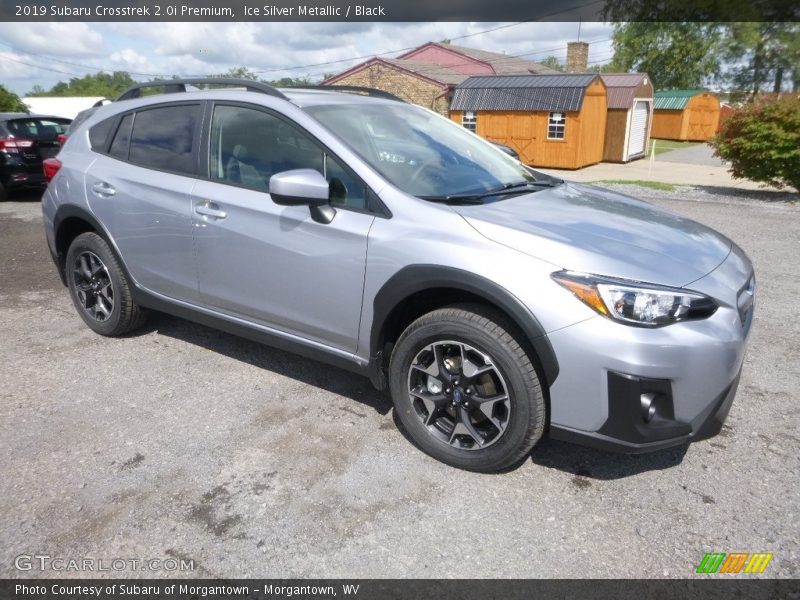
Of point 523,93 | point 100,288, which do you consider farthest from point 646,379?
point 523,93

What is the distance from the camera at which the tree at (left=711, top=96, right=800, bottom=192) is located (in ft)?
39.9

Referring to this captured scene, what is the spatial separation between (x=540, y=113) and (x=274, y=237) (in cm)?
2101

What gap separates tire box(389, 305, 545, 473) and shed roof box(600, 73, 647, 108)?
25.5m

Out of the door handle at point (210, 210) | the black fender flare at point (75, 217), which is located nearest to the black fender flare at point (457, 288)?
the door handle at point (210, 210)

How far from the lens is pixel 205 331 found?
4895 mm

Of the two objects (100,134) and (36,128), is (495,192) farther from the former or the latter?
(36,128)

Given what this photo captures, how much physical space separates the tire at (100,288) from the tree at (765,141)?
41.6 ft

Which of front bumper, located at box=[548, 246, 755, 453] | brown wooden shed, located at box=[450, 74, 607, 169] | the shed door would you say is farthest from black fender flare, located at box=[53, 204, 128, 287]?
the shed door

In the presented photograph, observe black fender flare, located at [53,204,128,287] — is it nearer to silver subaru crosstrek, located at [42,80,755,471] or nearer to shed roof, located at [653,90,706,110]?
silver subaru crosstrek, located at [42,80,755,471]

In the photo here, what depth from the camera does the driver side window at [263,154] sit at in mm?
3197

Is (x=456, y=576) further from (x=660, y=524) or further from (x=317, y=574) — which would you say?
(x=660, y=524)

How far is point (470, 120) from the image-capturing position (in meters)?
24.1

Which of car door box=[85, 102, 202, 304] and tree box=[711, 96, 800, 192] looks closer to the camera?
car door box=[85, 102, 202, 304]

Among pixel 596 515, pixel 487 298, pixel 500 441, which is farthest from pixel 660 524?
pixel 487 298
